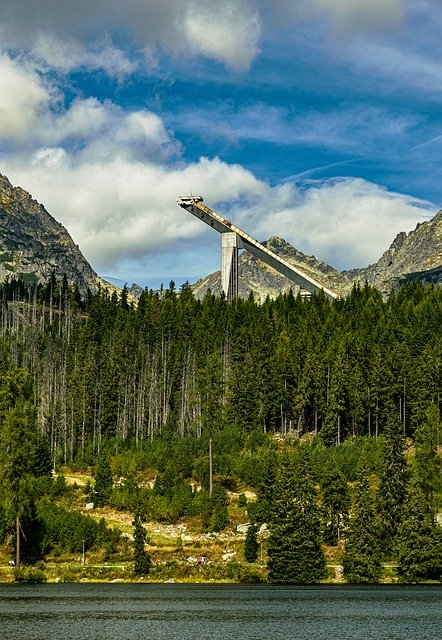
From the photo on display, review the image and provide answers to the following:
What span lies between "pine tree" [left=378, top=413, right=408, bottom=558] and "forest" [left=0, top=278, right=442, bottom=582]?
18 cm

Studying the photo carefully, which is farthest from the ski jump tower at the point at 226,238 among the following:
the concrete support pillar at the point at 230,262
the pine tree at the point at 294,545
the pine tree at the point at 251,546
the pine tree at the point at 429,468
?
the pine tree at the point at 294,545

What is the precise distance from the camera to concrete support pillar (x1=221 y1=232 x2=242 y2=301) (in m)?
188

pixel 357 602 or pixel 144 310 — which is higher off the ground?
Answer: pixel 144 310

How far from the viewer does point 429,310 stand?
164 m

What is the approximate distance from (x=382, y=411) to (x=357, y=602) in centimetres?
6273

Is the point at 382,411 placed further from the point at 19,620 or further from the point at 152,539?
the point at 19,620

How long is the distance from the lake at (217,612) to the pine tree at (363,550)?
2.22 m

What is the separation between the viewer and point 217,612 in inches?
2724

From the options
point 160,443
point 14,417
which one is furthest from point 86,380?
point 14,417

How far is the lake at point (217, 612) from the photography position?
57.6 meters

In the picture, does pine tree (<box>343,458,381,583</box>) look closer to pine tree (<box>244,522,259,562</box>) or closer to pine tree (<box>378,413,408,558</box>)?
pine tree (<box>378,413,408,558</box>)

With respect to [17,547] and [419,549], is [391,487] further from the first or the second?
[17,547]

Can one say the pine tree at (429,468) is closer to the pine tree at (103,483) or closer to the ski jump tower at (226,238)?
the pine tree at (103,483)

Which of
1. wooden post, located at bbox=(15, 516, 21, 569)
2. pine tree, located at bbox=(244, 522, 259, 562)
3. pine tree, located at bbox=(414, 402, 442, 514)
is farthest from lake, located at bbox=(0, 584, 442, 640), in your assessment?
pine tree, located at bbox=(414, 402, 442, 514)
